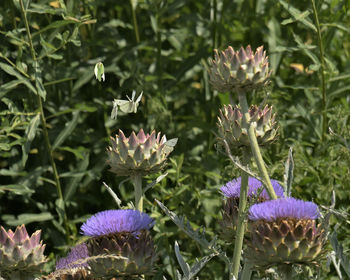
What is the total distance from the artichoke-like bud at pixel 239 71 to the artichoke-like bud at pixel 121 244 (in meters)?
0.38

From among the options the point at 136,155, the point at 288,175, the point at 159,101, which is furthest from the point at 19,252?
the point at 159,101

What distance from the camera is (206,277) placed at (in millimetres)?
3168

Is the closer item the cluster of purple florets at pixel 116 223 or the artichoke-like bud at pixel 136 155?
the cluster of purple florets at pixel 116 223

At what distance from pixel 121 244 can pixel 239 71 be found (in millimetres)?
488

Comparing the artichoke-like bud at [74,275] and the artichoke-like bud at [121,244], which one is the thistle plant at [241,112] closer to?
the artichoke-like bud at [121,244]

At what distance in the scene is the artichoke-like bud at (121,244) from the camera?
1646mm

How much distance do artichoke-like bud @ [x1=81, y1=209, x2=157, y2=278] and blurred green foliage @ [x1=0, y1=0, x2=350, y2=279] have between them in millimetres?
1053

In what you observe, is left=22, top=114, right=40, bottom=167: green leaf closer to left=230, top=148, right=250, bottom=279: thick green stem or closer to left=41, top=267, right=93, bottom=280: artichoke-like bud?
left=41, top=267, right=93, bottom=280: artichoke-like bud

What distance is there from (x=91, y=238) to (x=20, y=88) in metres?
1.61

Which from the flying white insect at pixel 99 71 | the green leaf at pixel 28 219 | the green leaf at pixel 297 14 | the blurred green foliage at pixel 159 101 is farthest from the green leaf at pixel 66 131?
the flying white insect at pixel 99 71

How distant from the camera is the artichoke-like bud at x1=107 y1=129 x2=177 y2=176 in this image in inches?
73.4

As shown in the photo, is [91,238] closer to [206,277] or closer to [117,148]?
[117,148]

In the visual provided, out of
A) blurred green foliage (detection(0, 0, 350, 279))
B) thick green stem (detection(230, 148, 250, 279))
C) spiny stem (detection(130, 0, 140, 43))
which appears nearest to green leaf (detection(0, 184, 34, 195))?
blurred green foliage (detection(0, 0, 350, 279))

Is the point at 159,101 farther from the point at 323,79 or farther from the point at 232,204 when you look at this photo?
the point at 232,204
